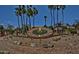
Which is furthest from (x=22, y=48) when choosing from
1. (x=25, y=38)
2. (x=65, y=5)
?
(x=65, y=5)

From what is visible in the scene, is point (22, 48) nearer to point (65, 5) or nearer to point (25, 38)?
point (25, 38)

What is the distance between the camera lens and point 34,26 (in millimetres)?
6738

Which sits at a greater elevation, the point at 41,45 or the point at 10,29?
the point at 10,29

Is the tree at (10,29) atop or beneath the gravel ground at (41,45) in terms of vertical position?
atop

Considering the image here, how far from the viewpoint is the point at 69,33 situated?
6727 mm

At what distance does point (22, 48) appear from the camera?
6.73m

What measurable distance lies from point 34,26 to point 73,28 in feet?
1.09

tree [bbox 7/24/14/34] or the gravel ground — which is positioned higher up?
tree [bbox 7/24/14/34]

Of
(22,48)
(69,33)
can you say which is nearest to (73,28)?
(69,33)

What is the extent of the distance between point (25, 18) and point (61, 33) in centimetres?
33
